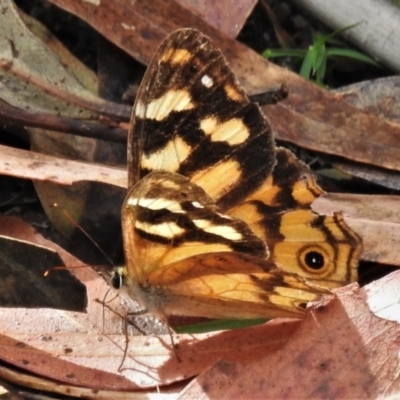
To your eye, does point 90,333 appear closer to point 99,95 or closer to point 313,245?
point 313,245

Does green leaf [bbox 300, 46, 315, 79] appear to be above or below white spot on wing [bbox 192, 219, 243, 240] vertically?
above

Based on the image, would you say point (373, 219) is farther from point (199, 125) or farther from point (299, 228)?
point (199, 125)

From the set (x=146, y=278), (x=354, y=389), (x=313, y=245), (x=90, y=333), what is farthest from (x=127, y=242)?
(x=354, y=389)

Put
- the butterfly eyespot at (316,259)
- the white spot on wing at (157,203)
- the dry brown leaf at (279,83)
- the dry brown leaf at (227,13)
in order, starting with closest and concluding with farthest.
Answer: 1. the white spot on wing at (157,203)
2. the butterfly eyespot at (316,259)
3. the dry brown leaf at (279,83)
4. the dry brown leaf at (227,13)

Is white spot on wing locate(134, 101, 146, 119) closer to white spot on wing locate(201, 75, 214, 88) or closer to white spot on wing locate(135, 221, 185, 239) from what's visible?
white spot on wing locate(201, 75, 214, 88)

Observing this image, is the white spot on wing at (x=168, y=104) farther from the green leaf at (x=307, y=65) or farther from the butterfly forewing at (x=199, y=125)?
the green leaf at (x=307, y=65)

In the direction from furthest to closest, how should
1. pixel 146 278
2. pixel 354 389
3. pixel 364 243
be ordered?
pixel 364 243 → pixel 146 278 → pixel 354 389

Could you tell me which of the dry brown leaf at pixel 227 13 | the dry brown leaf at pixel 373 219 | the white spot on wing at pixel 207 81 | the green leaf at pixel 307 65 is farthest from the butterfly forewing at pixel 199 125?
the green leaf at pixel 307 65

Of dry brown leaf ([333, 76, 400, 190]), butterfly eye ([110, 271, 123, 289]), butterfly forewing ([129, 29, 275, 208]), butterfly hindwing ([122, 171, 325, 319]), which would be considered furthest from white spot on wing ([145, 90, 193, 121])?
dry brown leaf ([333, 76, 400, 190])
